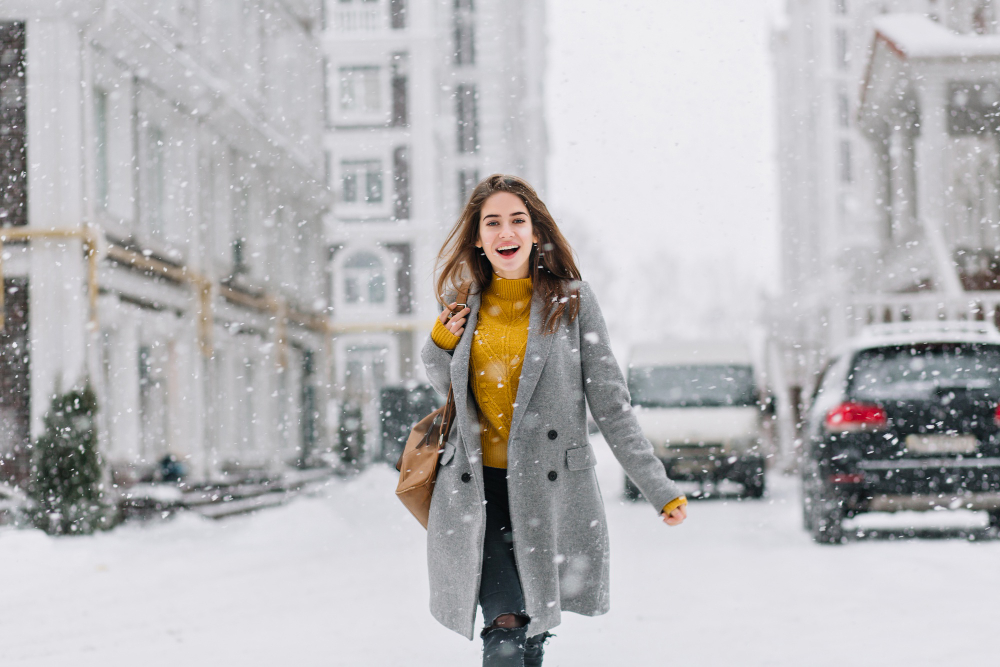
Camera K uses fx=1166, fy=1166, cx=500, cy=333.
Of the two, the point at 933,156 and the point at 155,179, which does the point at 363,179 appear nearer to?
the point at 155,179

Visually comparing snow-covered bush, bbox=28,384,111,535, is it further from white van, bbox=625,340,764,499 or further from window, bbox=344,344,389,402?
window, bbox=344,344,389,402

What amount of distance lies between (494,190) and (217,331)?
16267mm

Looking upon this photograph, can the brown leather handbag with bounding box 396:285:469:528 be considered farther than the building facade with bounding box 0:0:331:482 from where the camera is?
No

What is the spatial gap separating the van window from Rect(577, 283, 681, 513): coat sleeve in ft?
35.9

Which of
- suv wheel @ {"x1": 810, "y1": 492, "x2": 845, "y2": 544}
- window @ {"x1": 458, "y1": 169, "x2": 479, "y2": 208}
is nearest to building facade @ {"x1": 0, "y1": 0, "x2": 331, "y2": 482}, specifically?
suv wheel @ {"x1": 810, "y1": 492, "x2": 845, "y2": 544}

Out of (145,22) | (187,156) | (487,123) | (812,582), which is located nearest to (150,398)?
A: (187,156)

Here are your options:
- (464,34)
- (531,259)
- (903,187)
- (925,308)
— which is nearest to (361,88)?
(464,34)

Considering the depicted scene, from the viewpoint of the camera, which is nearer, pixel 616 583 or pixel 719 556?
pixel 616 583

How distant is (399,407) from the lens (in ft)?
64.8

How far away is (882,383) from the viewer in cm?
797

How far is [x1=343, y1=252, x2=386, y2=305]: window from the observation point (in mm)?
34844

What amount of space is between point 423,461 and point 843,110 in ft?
135

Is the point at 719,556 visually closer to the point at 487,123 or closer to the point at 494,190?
the point at 494,190

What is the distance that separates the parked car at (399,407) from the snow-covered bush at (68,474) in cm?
898
